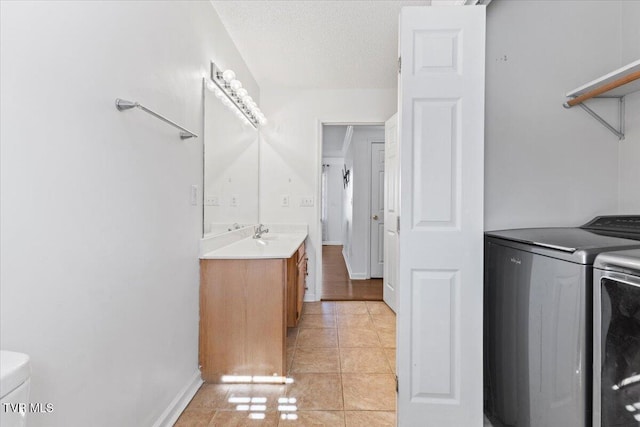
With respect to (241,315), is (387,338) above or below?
below

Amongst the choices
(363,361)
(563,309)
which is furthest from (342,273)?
(563,309)

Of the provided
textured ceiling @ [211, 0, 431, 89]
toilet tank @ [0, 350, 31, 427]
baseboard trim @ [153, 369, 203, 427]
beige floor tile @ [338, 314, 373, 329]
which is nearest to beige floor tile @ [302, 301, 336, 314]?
beige floor tile @ [338, 314, 373, 329]

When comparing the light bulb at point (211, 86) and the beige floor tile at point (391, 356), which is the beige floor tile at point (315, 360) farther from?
the light bulb at point (211, 86)

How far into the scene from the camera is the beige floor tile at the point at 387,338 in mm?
2564

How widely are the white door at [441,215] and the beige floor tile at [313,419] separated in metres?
0.33

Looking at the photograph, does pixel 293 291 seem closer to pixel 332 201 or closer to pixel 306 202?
pixel 306 202

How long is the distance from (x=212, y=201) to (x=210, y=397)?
1.22 metres

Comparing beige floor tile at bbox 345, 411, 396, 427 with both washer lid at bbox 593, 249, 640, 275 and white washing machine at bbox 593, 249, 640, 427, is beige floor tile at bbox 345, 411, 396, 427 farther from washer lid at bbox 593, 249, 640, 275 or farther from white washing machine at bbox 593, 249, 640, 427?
washer lid at bbox 593, 249, 640, 275

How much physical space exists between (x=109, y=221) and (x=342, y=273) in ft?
14.2

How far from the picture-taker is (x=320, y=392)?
1.92m

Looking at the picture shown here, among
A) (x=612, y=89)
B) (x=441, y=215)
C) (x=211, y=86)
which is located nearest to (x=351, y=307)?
(x=441, y=215)

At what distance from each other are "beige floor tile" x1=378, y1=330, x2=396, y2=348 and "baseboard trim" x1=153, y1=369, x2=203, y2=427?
1.40 metres

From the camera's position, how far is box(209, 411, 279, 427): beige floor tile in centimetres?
164

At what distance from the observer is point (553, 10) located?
65.0 inches
